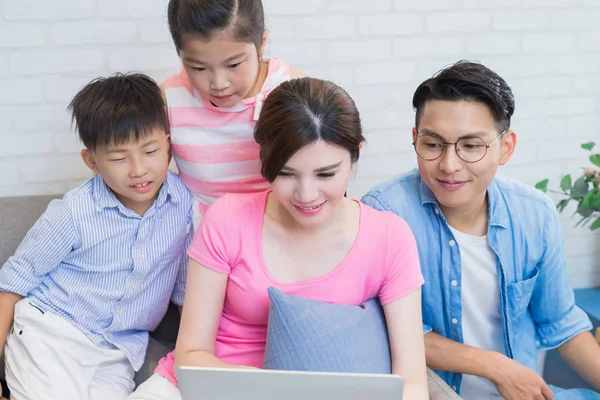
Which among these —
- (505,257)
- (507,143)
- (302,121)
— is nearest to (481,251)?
(505,257)

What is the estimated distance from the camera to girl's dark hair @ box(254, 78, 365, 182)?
1.41 meters

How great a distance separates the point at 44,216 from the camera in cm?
170

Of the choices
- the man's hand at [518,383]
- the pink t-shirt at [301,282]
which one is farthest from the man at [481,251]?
the pink t-shirt at [301,282]

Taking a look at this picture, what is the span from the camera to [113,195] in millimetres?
1723

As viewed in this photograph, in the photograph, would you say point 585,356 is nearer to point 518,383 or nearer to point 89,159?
point 518,383

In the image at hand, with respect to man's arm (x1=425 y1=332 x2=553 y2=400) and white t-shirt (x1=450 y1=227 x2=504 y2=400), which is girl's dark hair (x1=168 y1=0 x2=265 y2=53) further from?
man's arm (x1=425 y1=332 x2=553 y2=400)

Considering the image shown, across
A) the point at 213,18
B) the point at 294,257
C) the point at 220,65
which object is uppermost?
the point at 213,18

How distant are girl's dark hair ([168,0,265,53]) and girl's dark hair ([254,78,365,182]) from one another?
20cm

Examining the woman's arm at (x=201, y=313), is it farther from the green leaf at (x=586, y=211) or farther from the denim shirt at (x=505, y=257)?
the green leaf at (x=586, y=211)

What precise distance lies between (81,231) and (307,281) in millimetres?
578

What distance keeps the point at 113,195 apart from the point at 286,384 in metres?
0.82

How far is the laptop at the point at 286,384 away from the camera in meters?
1.09

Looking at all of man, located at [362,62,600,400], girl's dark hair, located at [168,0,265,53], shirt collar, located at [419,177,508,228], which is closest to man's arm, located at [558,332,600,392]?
man, located at [362,62,600,400]

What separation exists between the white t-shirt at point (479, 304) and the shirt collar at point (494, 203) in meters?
0.05
